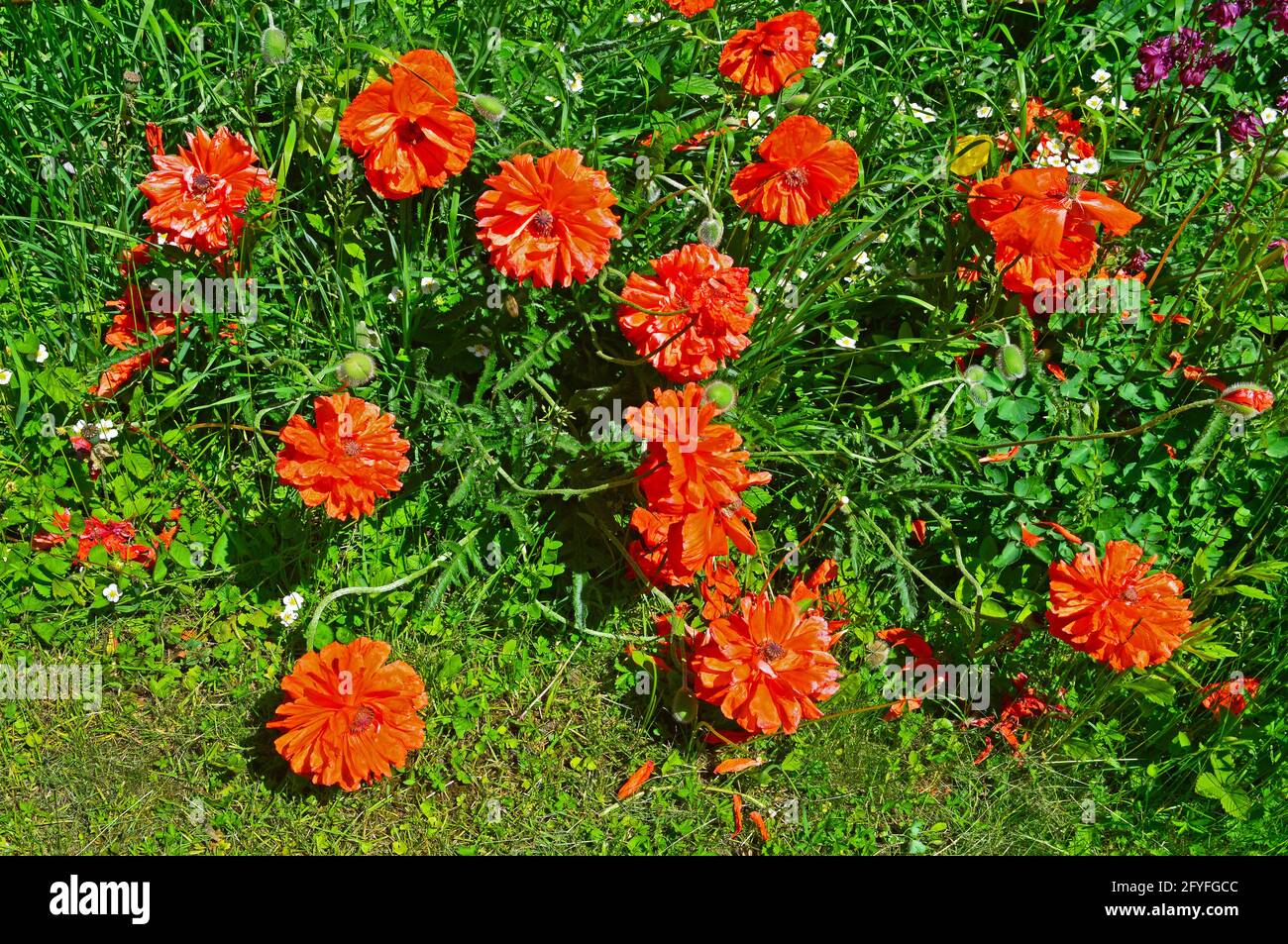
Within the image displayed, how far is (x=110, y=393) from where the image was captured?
253 centimetres

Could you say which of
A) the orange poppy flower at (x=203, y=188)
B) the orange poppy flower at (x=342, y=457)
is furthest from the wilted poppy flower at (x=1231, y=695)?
the orange poppy flower at (x=203, y=188)

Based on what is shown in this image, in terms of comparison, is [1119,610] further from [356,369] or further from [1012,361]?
[356,369]

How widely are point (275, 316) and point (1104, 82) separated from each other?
83.4 inches

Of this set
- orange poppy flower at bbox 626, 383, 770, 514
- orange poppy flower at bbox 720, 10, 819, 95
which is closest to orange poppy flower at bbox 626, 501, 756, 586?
orange poppy flower at bbox 626, 383, 770, 514

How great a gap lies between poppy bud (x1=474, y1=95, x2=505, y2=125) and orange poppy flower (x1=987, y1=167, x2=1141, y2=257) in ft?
3.28

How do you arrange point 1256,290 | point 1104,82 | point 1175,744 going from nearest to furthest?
1. point 1175,744
2. point 1256,290
3. point 1104,82

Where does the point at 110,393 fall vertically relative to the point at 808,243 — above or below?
below

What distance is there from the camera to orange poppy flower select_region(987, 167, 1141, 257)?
7.48 ft

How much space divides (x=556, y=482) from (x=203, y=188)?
0.92 metres

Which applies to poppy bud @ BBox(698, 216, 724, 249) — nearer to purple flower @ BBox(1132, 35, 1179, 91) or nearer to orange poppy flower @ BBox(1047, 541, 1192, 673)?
orange poppy flower @ BBox(1047, 541, 1192, 673)

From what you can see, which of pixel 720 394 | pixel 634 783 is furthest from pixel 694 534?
pixel 634 783

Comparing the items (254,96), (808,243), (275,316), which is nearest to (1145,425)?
(808,243)

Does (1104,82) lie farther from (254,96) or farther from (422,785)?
(422,785)

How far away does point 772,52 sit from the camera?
2.43 metres
